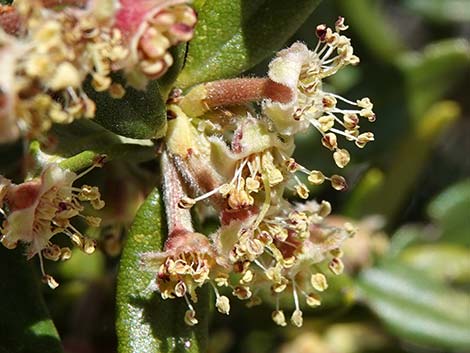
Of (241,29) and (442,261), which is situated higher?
(241,29)

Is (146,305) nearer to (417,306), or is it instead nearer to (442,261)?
(417,306)

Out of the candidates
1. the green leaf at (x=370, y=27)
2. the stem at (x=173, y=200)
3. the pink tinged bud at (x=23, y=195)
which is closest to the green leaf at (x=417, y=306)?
the green leaf at (x=370, y=27)

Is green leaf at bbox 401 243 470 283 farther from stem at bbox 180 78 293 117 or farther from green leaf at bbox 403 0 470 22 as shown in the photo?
stem at bbox 180 78 293 117

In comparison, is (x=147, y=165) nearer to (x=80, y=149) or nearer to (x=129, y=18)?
(x=80, y=149)

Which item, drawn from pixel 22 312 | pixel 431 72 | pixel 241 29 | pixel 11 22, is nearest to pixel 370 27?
pixel 431 72

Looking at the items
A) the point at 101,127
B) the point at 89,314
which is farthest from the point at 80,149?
the point at 89,314

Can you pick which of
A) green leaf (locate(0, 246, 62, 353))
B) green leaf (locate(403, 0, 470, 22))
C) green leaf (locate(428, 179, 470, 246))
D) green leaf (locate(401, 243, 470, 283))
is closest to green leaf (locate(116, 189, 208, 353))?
green leaf (locate(0, 246, 62, 353))

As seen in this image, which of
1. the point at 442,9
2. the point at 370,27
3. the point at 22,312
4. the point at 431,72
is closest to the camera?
the point at 22,312
